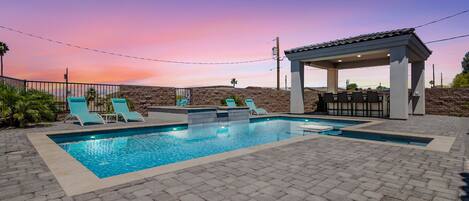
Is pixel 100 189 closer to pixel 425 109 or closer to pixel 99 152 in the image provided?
pixel 99 152

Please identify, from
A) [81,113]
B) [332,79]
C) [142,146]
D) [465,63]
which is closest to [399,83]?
[332,79]

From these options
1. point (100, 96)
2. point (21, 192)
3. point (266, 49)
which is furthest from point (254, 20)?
point (266, 49)

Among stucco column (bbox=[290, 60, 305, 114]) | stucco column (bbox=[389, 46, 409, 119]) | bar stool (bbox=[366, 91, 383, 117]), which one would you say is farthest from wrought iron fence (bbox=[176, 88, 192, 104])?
stucco column (bbox=[389, 46, 409, 119])

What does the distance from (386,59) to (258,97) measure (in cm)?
841

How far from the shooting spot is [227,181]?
293 centimetres

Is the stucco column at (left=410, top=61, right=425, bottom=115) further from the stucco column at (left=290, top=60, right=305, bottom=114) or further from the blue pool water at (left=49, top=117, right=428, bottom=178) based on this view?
the blue pool water at (left=49, top=117, right=428, bottom=178)

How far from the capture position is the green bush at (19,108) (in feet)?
25.3

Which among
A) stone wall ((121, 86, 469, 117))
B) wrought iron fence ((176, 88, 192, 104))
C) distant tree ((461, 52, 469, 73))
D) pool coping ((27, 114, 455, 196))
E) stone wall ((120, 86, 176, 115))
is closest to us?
pool coping ((27, 114, 455, 196))

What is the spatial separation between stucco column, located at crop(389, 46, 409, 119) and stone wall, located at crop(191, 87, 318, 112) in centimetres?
682

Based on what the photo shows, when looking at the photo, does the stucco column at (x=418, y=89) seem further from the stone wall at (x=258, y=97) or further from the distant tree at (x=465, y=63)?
the distant tree at (x=465, y=63)

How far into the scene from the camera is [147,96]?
44.3 ft

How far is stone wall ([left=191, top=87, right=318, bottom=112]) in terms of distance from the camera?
15516 mm

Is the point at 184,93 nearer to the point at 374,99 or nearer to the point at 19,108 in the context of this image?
the point at 19,108

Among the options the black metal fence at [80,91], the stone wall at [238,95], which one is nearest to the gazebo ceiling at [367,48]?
the stone wall at [238,95]
